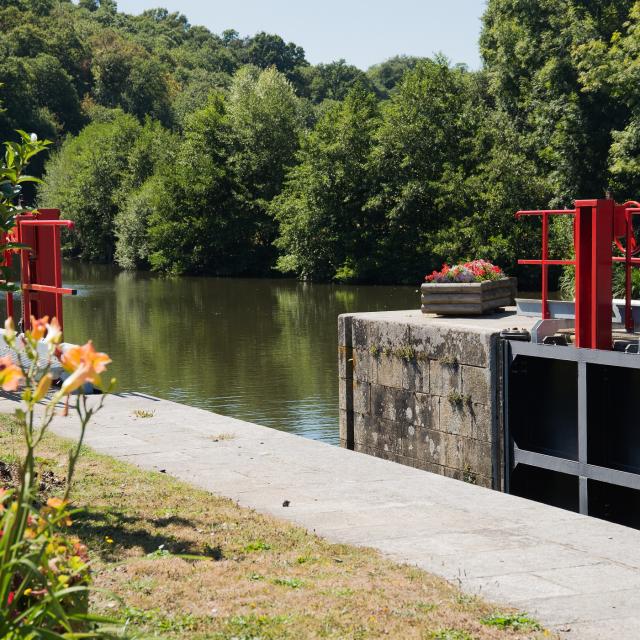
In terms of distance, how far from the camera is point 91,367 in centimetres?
318

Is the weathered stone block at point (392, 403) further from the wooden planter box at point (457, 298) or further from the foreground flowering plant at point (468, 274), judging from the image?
the foreground flowering plant at point (468, 274)

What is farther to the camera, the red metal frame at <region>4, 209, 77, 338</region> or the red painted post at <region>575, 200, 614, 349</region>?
the red metal frame at <region>4, 209, 77, 338</region>

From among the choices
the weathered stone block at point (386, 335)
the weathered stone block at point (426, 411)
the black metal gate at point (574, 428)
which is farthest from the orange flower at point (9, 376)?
the weathered stone block at point (386, 335)

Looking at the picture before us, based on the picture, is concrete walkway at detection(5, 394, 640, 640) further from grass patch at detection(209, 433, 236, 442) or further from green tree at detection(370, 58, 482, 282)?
green tree at detection(370, 58, 482, 282)

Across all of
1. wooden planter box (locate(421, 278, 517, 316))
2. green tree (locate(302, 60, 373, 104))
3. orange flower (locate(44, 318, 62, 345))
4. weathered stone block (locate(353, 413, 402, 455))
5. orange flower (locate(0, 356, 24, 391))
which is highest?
green tree (locate(302, 60, 373, 104))

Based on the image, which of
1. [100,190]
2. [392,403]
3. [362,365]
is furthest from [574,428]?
[100,190]

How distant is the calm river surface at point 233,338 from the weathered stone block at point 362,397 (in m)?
2.78

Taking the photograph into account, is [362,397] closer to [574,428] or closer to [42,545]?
[574,428]

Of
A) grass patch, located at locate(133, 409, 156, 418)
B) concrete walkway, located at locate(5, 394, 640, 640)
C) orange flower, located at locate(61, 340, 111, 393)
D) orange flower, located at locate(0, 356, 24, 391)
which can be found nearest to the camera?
orange flower, located at locate(61, 340, 111, 393)

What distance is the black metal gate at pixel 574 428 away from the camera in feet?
33.7

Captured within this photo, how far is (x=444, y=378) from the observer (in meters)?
11.7

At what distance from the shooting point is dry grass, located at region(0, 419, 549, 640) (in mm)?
4984

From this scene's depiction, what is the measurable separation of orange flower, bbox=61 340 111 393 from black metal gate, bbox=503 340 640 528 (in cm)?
735

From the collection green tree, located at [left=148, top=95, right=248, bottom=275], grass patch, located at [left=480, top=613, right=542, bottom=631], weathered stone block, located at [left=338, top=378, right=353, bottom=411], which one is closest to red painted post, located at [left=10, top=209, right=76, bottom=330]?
weathered stone block, located at [left=338, top=378, right=353, bottom=411]
